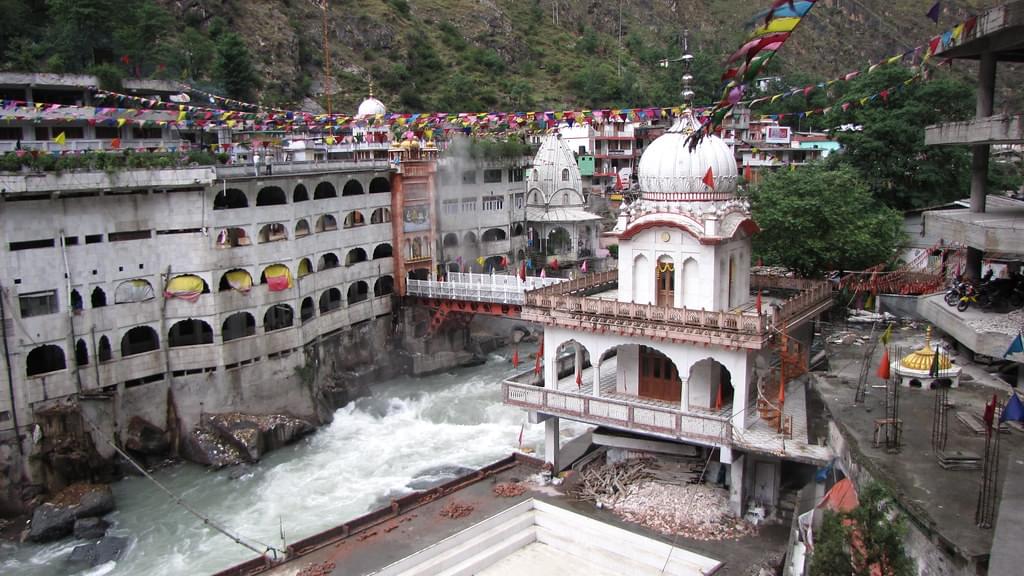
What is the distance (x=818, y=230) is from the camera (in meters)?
34.8

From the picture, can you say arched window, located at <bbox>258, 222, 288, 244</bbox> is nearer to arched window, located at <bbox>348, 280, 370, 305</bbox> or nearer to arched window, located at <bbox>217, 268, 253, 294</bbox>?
arched window, located at <bbox>217, 268, 253, 294</bbox>


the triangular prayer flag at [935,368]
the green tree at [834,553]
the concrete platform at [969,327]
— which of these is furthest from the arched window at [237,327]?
the green tree at [834,553]

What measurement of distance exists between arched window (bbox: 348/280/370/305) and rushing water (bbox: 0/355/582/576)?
17.5 ft

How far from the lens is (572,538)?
2277 cm

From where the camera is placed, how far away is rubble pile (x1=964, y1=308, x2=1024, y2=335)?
16859 millimetres

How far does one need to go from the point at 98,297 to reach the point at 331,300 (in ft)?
40.9

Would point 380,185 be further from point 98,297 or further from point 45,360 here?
point 45,360

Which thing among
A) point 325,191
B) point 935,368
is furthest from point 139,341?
point 935,368

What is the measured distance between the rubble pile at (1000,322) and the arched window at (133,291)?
2907 cm

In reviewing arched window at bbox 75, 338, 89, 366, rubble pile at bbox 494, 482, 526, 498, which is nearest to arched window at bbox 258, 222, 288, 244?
arched window at bbox 75, 338, 89, 366

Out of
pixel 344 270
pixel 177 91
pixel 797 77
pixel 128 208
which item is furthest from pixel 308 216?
pixel 797 77

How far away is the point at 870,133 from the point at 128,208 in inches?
1498

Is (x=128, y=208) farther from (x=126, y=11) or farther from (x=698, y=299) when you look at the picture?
(x=126, y=11)

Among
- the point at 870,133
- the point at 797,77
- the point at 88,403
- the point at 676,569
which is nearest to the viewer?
the point at 676,569
